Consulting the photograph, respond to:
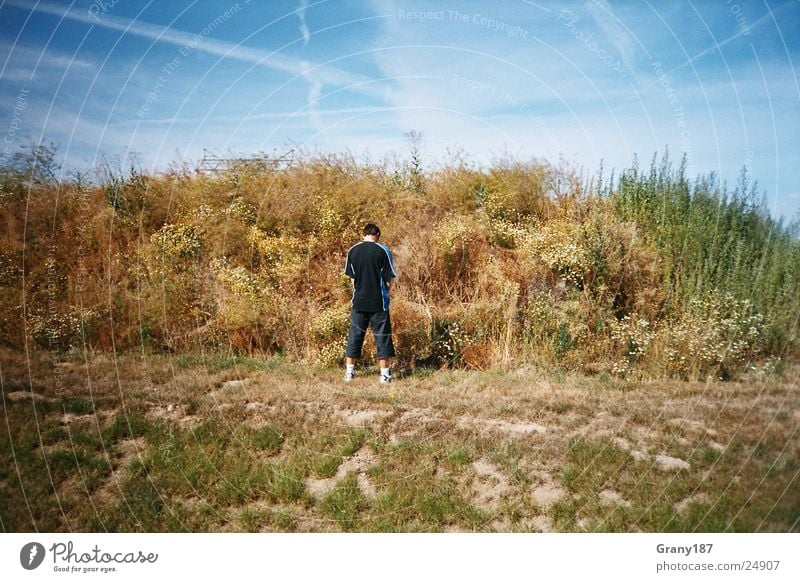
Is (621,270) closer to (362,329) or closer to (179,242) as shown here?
(362,329)

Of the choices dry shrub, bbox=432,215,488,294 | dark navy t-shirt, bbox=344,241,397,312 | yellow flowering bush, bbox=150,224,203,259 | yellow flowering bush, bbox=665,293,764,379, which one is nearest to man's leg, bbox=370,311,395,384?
dark navy t-shirt, bbox=344,241,397,312

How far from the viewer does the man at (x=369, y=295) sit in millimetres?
7211

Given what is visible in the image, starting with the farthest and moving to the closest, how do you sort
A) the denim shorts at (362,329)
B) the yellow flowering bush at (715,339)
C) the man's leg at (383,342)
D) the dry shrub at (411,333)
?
the dry shrub at (411,333)
the denim shorts at (362,329)
the man's leg at (383,342)
the yellow flowering bush at (715,339)

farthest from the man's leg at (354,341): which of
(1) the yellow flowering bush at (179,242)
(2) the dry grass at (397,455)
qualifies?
(1) the yellow flowering bush at (179,242)

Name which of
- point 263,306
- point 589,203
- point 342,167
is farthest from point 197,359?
point 589,203

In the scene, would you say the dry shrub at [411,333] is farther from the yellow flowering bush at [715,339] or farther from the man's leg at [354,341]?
A: the yellow flowering bush at [715,339]

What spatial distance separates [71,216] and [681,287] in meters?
11.1

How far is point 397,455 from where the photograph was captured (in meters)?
4.94

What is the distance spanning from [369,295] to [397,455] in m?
2.80

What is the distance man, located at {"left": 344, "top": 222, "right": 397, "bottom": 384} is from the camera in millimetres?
7211

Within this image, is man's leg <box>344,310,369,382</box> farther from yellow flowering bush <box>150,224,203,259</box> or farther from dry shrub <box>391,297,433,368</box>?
yellow flowering bush <box>150,224,203,259</box>

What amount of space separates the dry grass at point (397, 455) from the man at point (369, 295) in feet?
2.61

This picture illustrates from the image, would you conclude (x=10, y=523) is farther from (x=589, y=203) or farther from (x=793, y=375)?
(x=589, y=203)

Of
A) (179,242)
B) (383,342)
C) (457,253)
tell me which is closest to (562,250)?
(457,253)
